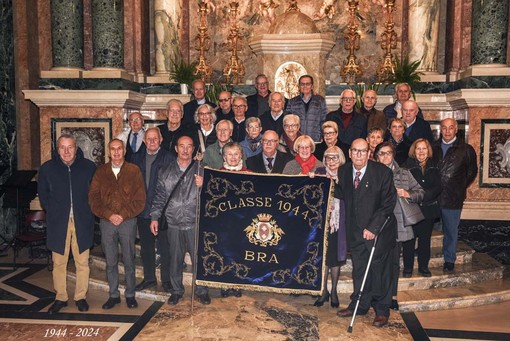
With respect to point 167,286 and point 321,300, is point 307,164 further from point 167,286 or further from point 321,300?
point 167,286

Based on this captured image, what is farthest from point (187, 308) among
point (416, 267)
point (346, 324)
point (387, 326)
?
point (416, 267)

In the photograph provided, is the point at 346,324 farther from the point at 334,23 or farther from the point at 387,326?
the point at 334,23

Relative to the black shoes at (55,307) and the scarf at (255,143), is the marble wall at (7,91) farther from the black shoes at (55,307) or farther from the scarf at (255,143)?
the scarf at (255,143)

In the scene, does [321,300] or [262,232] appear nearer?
[262,232]

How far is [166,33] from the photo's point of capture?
10656mm

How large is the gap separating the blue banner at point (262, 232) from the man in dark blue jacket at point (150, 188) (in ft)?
2.11

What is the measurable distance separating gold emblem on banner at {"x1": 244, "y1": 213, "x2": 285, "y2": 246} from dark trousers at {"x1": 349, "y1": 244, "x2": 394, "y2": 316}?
0.82 metres

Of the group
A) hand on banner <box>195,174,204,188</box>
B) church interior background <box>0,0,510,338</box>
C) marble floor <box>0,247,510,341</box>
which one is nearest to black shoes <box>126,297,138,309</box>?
marble floor <box>0,247,510,341</box>

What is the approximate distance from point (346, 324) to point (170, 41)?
6.99 metres

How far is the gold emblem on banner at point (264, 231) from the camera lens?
5.82m

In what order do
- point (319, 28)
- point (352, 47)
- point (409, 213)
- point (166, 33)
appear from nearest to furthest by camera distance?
point (409, 213) → point (352, 47) → point (166, 33) → point (319, 28)

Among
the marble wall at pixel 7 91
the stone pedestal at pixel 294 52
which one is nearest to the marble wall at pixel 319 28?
the stone pedestal at pixel 294 52

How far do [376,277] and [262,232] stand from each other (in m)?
1.26

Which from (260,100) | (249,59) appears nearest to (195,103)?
(260,100)
